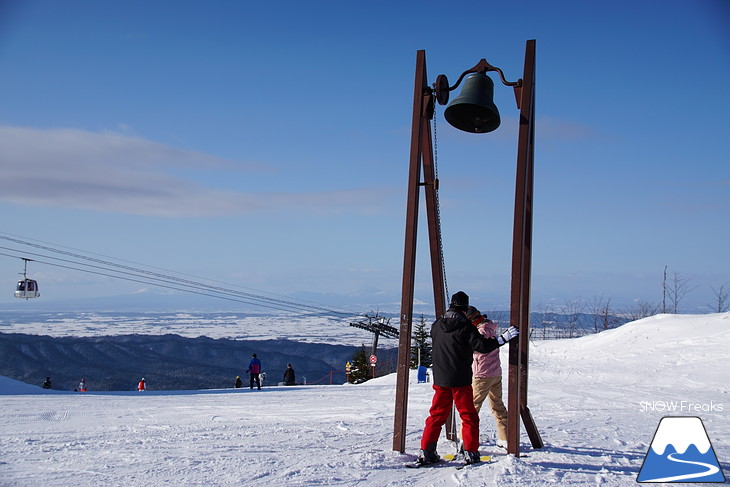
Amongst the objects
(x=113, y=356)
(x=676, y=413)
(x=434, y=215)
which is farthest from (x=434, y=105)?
(x=113, y=356)

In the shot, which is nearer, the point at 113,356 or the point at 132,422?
the point at 132,422

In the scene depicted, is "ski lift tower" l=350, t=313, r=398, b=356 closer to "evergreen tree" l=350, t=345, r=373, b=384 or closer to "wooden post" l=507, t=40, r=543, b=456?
"evergreen tree" l=350, t=345, r=373, b=384

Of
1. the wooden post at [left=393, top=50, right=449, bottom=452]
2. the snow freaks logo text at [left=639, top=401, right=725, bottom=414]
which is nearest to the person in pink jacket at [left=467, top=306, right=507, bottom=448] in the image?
the wooden post at [left=393, top=50, right=449, bottom=452]

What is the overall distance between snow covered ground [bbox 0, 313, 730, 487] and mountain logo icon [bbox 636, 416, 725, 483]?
0.68 feet

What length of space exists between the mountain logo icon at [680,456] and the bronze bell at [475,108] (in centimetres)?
362

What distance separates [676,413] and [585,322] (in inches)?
2277

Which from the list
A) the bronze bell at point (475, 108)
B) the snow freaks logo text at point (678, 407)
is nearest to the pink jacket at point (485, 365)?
the bronze bell at point (475, 108)

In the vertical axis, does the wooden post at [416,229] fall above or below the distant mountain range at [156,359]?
above

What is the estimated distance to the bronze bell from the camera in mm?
6844

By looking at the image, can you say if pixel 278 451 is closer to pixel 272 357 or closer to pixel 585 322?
pixel 585 322

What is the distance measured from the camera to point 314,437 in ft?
26.5

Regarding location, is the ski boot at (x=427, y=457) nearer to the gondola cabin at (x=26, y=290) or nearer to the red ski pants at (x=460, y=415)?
the red ski pants at (x=460, y=415)

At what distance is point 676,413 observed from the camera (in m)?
12.0

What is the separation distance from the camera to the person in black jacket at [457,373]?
6188 millimetres
